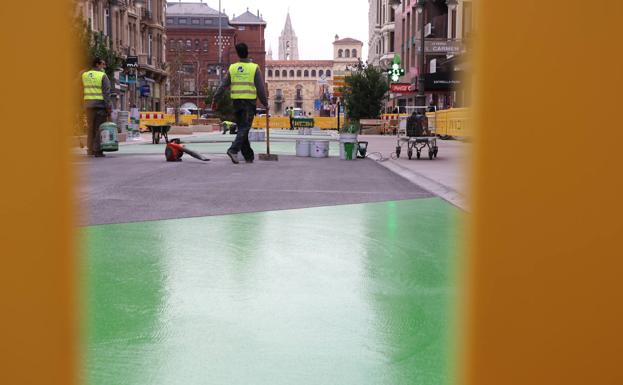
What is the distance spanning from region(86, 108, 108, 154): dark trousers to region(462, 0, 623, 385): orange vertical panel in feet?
46.0

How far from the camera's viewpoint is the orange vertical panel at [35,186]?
75cm

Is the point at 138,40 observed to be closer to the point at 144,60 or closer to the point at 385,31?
the point at 144,60

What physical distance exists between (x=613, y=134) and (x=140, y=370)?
190 centimetres

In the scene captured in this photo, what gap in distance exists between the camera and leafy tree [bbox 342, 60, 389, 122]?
40500mm

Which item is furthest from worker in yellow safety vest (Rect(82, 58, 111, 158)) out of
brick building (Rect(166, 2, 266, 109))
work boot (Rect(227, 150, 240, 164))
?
brick building (Rect(166, 2, 266, 109))

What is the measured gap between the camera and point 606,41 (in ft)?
2.71

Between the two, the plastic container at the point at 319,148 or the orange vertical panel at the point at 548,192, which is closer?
the orange vertical panel at the point at 548,192

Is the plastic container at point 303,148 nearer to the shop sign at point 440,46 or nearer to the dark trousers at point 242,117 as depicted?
the dark trousers at point 242,117

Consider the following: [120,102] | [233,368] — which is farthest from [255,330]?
[120,102]

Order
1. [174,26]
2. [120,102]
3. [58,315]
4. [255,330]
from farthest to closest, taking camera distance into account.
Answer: [174,26], [120,102], [255,330], [58,315]

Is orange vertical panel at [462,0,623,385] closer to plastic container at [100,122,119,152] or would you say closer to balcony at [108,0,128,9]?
plastic container at [100,122,119,152]

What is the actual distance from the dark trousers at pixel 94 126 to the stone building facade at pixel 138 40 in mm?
23324

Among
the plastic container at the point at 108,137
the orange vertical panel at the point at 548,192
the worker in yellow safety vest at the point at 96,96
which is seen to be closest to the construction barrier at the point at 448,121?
the plastic container at the point at 108,137

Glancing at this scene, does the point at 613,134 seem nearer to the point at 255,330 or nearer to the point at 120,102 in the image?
the point at 255,330
